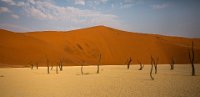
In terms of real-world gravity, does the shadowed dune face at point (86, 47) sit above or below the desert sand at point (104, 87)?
above

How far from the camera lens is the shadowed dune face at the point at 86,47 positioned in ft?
171

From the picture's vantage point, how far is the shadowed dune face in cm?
5219

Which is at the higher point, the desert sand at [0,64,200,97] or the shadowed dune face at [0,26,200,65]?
the shadowed dune face at [0,26,200,65]

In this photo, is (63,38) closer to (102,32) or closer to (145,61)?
(102,32)

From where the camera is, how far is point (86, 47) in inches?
2494

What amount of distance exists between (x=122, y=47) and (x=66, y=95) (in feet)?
182

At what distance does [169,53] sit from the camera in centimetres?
6650

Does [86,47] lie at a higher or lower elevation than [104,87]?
higher

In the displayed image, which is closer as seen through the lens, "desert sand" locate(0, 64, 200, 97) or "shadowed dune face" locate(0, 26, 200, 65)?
"desert sand" locate(0, 64, 200, 97)

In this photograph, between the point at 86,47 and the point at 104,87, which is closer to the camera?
the point at 104,87

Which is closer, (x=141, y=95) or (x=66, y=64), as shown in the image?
(x=141, y=95)

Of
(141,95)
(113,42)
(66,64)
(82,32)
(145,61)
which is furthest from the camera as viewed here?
(82,32)

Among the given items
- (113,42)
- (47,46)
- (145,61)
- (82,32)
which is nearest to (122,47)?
(113,42)

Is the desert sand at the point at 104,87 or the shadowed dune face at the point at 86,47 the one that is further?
the shadowed dune face at the point at 86,47
